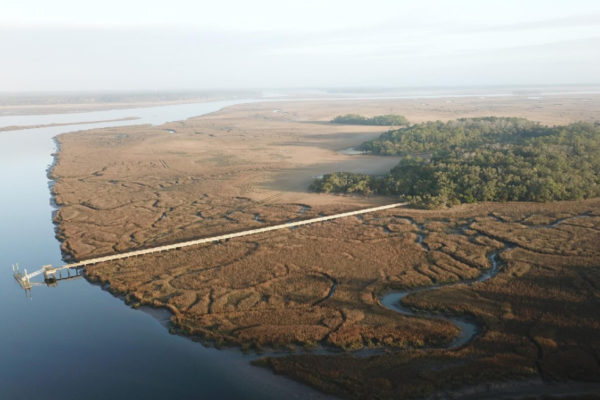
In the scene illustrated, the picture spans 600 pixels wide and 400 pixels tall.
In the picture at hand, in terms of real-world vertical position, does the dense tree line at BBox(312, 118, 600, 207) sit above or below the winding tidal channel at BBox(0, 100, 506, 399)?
above

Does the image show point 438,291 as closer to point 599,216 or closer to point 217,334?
point 217,334

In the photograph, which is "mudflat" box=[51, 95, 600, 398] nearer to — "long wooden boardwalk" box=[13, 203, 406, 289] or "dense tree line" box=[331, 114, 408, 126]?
"long wooden boardwalk" box=[13, 203, 406, 289]

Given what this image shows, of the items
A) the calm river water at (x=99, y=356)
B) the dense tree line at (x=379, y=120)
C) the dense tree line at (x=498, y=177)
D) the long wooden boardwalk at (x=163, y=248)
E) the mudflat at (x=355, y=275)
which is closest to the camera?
the calm river water at (x=99, y=356)

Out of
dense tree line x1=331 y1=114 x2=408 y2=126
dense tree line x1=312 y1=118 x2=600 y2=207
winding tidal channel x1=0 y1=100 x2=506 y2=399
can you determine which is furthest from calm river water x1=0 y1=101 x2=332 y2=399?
dense tree line x1=331 y1=114 x2=408 y2=126

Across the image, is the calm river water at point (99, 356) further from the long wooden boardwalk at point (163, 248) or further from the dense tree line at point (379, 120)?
the dense tree line at point (379, 120)

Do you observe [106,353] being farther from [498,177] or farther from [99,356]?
[498,177]

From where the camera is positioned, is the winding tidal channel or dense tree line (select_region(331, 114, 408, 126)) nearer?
the winding tidal channel

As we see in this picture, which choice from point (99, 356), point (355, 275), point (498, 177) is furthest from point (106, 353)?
point (498, 177)

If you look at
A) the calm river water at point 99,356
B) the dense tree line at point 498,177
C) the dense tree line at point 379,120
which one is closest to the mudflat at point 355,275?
the calm river water at point 99,356
